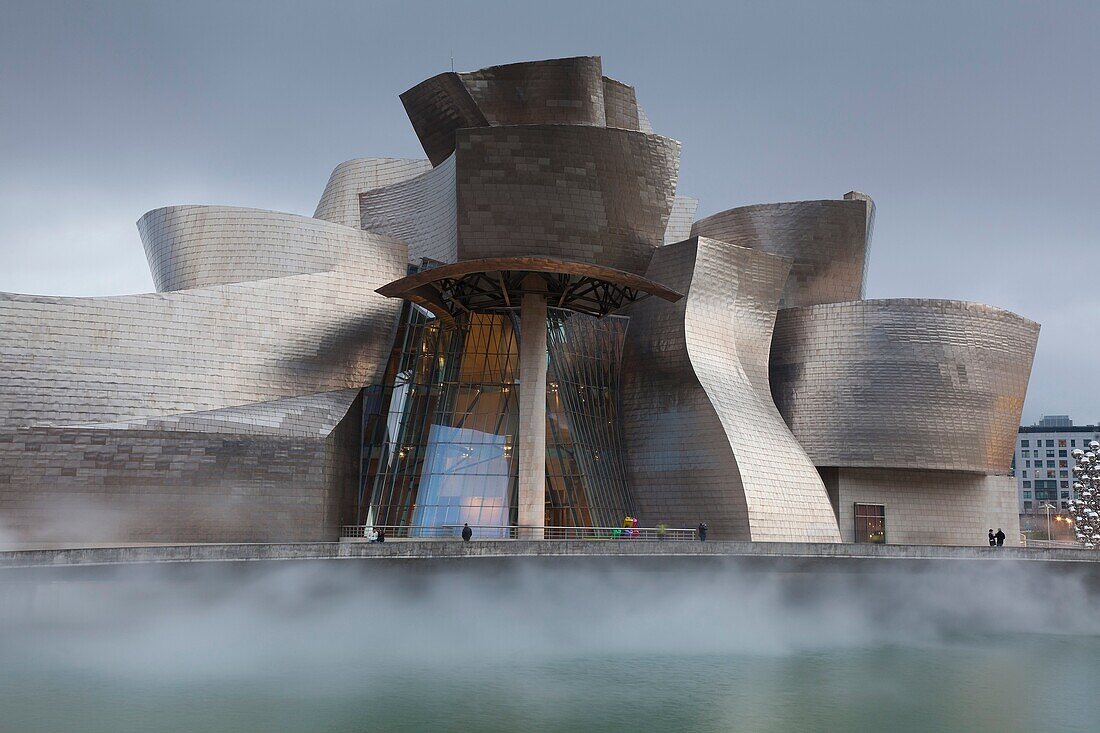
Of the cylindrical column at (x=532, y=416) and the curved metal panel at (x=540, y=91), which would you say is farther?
the curved metal panel at (x=540, y=91)

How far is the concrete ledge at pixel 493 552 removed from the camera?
15.8 meters

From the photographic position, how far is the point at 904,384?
3178 centimetres

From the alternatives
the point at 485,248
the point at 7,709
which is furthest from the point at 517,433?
the point at 7,709

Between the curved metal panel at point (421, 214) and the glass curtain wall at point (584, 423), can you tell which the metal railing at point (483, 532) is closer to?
the glass curtain wall at point (584, 423)

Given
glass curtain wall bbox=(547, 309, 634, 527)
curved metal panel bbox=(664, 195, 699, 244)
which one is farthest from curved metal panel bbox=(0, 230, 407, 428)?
curved metal panel bbox=(664, 195, 699, 244)

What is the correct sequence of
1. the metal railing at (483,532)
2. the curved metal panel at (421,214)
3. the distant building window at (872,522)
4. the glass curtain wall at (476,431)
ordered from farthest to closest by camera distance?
the distant building window at (872,522) → the curved metal panel at (421,214) → the glass curtain wall at (476,431) → the metal railing at (483,532)

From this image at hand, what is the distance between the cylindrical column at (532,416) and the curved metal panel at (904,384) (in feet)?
35.7

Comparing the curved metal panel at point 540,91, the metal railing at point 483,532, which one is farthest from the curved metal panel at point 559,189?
the metal railing at point 483,532

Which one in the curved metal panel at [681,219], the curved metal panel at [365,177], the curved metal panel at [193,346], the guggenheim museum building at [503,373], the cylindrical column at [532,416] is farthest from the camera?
the curved metal panel at [365,177]

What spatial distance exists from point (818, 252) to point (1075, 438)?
316ft

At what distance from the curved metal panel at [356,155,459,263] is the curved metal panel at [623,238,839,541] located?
6.56 meters

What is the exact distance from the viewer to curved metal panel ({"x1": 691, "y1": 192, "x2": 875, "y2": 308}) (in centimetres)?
3466

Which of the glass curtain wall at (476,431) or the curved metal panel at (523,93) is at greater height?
the curved metal panel at (523,93)

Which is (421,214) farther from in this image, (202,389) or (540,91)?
(202,389)
